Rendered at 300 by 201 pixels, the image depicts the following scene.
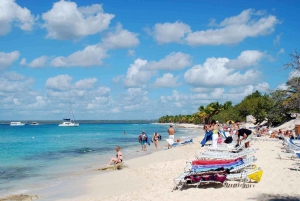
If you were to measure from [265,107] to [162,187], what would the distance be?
1814 inches

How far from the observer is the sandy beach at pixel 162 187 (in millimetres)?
8672

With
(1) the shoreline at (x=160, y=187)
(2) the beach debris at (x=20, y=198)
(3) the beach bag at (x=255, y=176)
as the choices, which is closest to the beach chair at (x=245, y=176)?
(3) the beach bag at (x=255, y=176)

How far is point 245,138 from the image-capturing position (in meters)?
16.4

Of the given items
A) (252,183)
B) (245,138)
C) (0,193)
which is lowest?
(0,193)

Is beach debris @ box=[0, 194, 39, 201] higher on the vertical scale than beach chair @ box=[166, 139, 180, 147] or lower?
lower

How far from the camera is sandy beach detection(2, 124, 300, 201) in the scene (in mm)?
8672

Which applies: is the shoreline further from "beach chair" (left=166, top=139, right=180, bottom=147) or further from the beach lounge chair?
"beach chair" (left=166, top=139, right=180, bottom=147)

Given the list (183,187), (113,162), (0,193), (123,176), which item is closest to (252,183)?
(183,187)

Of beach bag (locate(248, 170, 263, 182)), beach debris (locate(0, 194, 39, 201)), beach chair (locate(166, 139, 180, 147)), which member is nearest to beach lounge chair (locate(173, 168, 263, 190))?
beach bag (locate(248, 170, 263, 182))

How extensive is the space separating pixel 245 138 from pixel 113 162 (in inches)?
279

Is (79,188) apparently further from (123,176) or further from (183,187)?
(183,187)

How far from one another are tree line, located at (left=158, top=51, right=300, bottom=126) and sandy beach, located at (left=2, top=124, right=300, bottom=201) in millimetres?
2166

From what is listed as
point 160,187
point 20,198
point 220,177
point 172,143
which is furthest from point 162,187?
point 172,143

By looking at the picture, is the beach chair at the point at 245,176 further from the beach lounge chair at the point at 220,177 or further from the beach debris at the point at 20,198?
the beach debris at the point at 20,198
